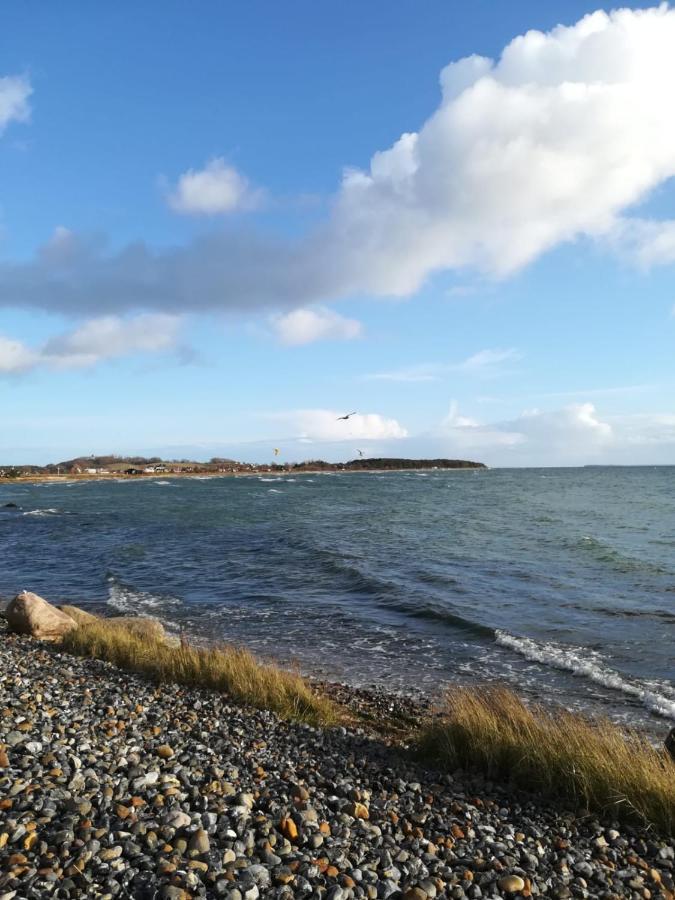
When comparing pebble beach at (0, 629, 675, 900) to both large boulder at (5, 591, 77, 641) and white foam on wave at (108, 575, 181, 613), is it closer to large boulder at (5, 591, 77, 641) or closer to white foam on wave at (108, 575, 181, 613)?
large boulder at (5, 591, 77, 641)

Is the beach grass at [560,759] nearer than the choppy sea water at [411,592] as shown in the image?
Yes

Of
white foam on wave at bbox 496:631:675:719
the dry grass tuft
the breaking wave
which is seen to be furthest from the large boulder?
white foam on wave at bbox 496:631:675:719

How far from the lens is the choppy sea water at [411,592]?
49.3 feet

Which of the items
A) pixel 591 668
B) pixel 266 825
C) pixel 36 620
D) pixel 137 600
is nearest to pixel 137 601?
pixel 137 600

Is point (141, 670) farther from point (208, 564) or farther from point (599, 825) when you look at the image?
point (208, 564)

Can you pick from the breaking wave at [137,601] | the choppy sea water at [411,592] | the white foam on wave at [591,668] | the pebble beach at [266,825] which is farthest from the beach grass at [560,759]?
the breaking wave at [137,601]

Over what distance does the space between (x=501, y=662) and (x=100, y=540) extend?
31164 mm

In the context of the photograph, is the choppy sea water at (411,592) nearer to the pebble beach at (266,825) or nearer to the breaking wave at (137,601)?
the breaking wave at (137,601)

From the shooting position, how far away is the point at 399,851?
607 cm

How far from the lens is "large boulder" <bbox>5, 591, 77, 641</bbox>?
15688mm

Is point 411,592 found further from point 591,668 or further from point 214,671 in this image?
point 214,671

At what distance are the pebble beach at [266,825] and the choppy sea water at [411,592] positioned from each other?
595 centimetres

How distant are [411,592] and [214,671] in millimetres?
13025

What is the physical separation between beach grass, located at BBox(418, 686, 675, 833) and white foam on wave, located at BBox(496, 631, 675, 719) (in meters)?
3.74
